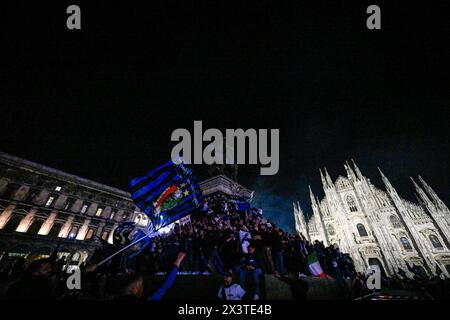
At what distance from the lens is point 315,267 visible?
627 cm

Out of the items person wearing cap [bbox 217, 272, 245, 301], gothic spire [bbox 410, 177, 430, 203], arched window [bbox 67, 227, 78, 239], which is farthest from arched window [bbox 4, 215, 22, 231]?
gothic spire [bbox 410, 177, 430, 203]

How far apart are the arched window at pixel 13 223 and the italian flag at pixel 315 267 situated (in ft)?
114

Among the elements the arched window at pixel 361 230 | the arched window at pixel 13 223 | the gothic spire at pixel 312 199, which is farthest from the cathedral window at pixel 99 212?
the arched window at pixel 361 230

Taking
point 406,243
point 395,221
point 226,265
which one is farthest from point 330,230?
point 226,265

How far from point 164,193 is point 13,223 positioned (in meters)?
29.7

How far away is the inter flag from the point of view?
8125mm

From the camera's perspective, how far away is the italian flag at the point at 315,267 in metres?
6.18

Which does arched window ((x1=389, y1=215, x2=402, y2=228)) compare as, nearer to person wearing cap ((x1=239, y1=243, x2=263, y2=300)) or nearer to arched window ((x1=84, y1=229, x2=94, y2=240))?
person wearing cap ((x1=239, y1=243, x2=263, y2=300))
